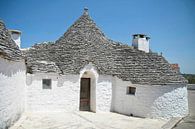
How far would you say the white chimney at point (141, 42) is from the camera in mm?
17984

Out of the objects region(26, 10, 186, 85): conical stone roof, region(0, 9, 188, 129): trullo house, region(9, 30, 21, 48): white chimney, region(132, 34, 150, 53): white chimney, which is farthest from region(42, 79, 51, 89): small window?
region(132, 34, 150, 53): white chimney

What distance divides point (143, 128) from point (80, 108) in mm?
5460

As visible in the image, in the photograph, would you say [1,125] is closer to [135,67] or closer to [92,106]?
[92,106]

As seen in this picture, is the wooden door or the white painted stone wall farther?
the wooden door

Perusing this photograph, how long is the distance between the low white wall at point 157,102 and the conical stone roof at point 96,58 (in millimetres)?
453

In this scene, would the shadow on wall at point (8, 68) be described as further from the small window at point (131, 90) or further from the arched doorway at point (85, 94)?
the small window at point (131, 90)

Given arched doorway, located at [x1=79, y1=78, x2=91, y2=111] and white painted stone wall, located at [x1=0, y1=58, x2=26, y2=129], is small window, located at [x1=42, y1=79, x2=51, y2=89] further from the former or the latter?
white painted stone wall, located at [x1=0, y1=58, x2=26, y2=129]

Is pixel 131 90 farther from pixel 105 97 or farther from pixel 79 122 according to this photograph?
pixel 79 122

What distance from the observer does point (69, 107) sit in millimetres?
15133

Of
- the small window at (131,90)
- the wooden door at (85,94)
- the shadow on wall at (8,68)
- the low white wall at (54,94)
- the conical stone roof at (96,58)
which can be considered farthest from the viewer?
the wooden door at (85,94)

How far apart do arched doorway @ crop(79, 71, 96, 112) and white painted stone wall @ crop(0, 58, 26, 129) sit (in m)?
5.12

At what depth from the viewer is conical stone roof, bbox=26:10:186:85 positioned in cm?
1509

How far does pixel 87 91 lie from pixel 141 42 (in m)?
5.61

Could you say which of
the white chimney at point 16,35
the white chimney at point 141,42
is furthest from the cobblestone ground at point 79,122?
the white chimney at point 141,42
